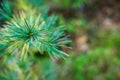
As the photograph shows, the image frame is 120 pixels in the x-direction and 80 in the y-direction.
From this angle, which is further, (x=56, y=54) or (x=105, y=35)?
(x=105, y=35)

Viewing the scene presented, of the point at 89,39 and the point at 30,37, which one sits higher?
the point at 30,37

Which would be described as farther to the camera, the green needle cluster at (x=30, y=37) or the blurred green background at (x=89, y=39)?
the blurred green background at (x=89, y=39)

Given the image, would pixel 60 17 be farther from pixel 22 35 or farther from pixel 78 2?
pixel 22 35

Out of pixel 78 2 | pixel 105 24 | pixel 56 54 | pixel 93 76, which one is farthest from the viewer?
pixel 105 24

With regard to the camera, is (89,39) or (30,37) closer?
(30,37)

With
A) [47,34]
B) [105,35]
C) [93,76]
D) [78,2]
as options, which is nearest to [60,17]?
[78,2]

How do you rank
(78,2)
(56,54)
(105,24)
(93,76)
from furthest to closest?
1. (105,24)
2. (78,2)
3. (93,76)
4. (56,54)

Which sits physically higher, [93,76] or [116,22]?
[116,22]

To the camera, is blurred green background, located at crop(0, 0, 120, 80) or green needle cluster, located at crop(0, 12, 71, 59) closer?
green needle cluster, located at crop(0, 12, 71, 59)
